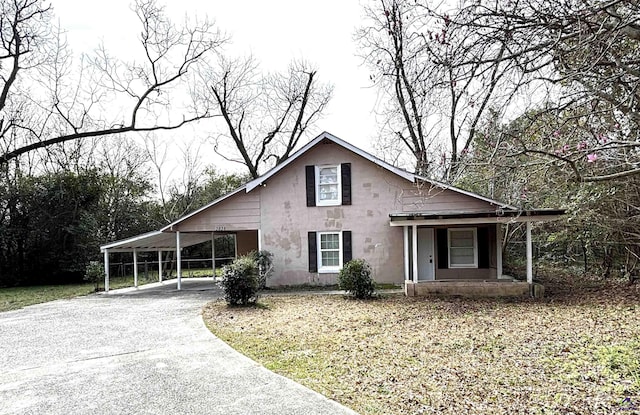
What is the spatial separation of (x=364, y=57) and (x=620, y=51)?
300 cm

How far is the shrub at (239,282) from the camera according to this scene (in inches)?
469

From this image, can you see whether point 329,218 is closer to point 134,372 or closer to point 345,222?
point 345,222

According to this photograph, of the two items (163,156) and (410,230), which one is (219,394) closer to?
(410,230)

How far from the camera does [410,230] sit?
1567 centimetres

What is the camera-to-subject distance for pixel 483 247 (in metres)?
15.2

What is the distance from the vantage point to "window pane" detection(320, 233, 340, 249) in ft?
52.0

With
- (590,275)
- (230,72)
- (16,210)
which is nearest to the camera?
(590,275)

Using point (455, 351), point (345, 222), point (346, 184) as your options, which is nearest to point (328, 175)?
point (346, 184)

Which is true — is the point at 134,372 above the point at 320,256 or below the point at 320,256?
below

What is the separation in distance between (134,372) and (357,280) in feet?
23.4

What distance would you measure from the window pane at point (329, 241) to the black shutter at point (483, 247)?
15.2ft

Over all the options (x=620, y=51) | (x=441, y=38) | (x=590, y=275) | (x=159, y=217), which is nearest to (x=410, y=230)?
(x=590, y=275)

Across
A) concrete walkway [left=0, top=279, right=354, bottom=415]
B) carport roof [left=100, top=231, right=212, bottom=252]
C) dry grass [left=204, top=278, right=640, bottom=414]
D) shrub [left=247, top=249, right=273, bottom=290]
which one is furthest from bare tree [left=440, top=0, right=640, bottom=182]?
carport roof [left=100, top=231, right=212, bottom=252]

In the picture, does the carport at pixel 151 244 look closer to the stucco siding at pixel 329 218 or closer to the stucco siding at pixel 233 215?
the stucco siding at pixel 233 215
